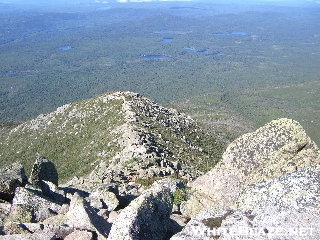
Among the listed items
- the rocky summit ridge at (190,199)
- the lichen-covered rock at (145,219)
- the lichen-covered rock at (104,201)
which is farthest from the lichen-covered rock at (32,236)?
the lichen-covered rock at (104,201)

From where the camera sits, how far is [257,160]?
17922mm

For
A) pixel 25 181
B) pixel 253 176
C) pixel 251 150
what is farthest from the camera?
pixel 25 181

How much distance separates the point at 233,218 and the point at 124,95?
5954 cm

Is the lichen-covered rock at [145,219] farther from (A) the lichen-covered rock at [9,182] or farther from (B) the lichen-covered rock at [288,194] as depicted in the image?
(A) the lichen-covered rock at [9,182]

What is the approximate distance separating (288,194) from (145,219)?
4.22 meters

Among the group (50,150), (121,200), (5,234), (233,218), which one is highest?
(233,218)

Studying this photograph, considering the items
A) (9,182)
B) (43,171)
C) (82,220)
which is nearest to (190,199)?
(82,220)

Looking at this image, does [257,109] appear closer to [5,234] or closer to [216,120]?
[216,120]

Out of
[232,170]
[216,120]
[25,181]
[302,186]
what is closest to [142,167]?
[25,181]

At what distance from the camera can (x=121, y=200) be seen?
19203 mm

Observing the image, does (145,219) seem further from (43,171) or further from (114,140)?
(114,140)

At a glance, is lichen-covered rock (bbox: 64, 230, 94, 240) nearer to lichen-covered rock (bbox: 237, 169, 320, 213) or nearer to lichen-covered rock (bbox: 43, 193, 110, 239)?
lichen-covered rock (bbox: 43, 193, 110, 239)

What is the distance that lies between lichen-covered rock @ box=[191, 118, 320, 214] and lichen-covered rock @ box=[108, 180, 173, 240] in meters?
5.32

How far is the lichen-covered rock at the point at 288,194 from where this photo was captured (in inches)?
426
